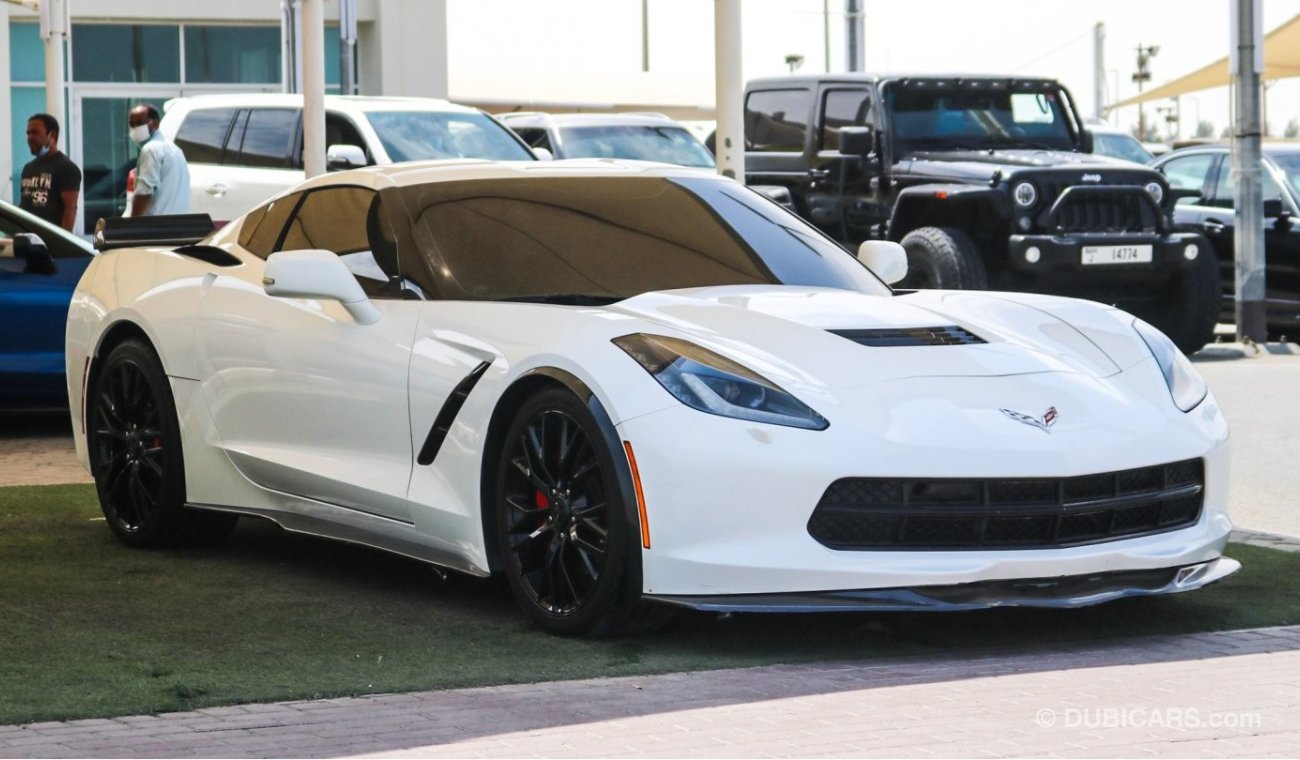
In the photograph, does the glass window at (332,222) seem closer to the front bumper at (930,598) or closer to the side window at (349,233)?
the side window at (349,233)

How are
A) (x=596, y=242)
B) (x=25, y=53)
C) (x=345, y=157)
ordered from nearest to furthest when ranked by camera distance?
(x=596, y=242) → (x=345, y=157) → (x=25, y=53)

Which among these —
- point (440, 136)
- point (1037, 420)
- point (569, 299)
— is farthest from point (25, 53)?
point (1037, 420)

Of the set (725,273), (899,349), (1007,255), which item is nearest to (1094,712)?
(899,349)

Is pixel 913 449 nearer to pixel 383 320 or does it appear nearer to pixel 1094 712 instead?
pixel 1094 712

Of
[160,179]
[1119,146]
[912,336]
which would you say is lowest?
[912,336]

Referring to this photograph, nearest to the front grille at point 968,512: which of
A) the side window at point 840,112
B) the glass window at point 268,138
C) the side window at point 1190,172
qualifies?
the side window at point 840,112

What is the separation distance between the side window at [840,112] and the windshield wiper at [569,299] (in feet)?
32.7

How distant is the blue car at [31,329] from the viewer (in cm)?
1141

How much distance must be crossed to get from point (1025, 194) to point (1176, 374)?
914 cm

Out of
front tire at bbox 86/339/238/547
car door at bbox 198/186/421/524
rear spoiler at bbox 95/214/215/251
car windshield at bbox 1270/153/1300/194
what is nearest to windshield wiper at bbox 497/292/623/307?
car door at bbox 198/186/421/524

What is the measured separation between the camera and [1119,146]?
2427cm

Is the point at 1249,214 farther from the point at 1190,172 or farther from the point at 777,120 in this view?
the point at 777,120

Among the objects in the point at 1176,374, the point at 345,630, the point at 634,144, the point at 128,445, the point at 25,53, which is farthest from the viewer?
the point at 25,53

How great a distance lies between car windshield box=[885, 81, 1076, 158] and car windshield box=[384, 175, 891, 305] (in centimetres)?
916
